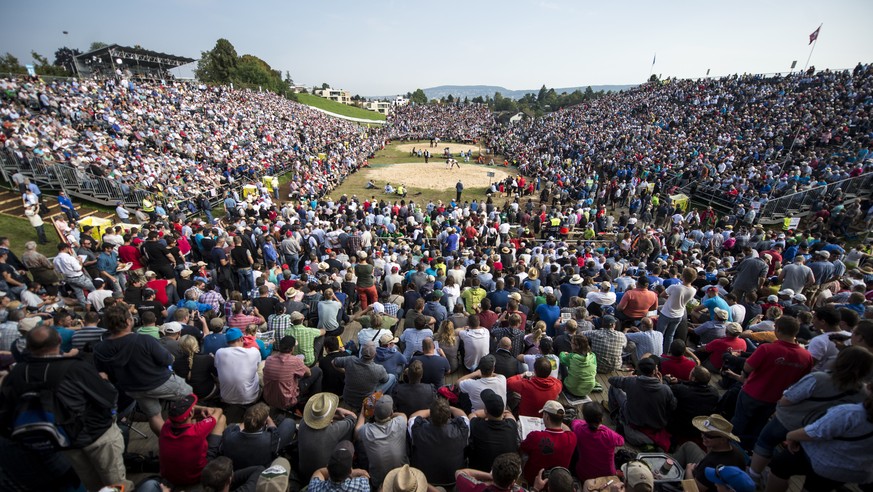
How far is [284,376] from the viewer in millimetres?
4461

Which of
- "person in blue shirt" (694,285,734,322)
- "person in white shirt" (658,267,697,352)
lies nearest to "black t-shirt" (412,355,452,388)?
"person in white shirt" (658,267,697,352)

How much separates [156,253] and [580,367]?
8.86 meters

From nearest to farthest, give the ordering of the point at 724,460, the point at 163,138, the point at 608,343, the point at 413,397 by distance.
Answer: the point at 724,460, the point at 413,397, the point at 608,343, the point at 163,138

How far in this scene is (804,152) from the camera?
19.3m

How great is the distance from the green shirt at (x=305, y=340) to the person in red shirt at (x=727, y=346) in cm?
571

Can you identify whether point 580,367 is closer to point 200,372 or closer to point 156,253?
point 200,372

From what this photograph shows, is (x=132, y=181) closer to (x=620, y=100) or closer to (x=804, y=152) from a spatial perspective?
(x=804, y=152)

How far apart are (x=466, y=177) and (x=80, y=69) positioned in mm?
34829

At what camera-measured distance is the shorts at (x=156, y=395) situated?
3.76 m

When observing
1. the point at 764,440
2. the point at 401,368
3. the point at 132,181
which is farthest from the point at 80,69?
the point at 764,440

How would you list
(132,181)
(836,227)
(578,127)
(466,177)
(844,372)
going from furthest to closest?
(578,127)
(466,177)
(132,181)
(836,227)
(844,372)

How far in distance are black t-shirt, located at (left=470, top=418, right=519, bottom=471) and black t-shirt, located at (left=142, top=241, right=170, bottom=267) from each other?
8023 millimetres

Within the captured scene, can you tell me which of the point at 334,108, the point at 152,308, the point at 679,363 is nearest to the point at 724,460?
the point at 679,363

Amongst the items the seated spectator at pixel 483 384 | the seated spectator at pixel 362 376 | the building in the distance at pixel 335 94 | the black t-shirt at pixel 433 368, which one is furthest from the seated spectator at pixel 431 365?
the building in the distance at pixel 335 94
